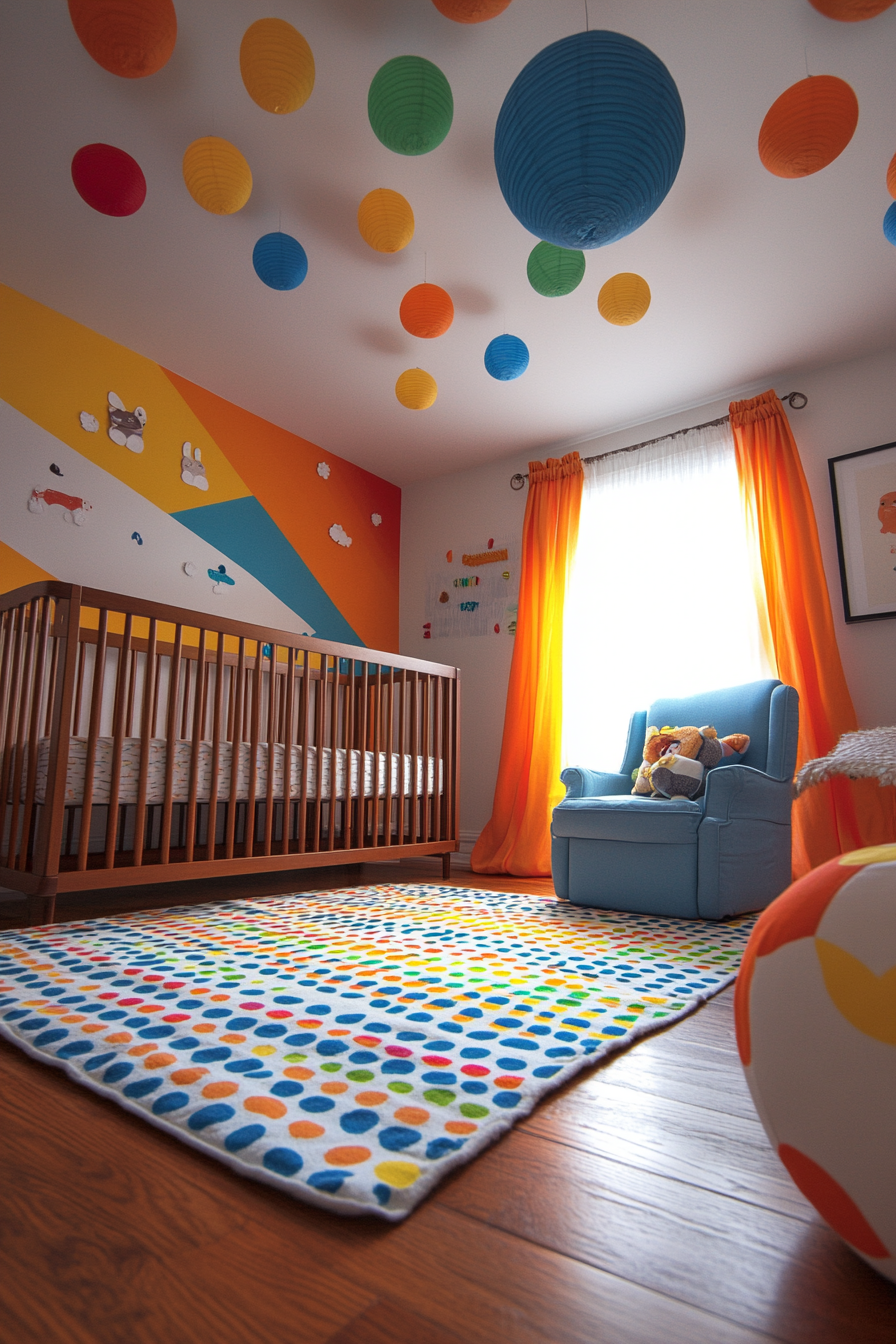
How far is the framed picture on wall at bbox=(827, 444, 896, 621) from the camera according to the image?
2.98 meters

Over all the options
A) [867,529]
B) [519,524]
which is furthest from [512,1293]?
[519,524]

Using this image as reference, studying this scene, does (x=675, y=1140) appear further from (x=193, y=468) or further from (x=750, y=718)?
(x=193, y=468)

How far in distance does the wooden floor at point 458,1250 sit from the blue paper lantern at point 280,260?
2227 mm

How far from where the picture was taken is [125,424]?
312 centimetres

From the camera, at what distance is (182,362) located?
10.7 feet

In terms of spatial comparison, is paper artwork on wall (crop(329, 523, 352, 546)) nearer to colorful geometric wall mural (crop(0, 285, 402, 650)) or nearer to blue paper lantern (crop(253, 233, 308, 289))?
colorful geometric wall mural (crop(0, 285, 402, 650))

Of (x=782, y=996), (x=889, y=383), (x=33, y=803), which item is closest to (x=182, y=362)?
(x=33, y=803)

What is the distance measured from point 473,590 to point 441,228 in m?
2.09

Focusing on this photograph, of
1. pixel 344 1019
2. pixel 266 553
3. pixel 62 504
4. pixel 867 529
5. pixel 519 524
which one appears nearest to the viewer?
pixel 344 1019

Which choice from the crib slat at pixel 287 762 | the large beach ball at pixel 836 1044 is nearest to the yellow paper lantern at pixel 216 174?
the crib slat at pixel 287 762

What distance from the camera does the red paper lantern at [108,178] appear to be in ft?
6.35

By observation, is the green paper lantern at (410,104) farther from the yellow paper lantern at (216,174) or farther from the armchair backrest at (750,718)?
the armchair backrest at (750,718)

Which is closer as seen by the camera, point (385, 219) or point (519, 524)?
point (385, 219)

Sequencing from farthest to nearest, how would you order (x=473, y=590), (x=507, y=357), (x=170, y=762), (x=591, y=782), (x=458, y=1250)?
(x=473, y=590) → (x=591, y=782) → (x=507, y=357) → (x=170, y=762) → (x=458, y=1250)
